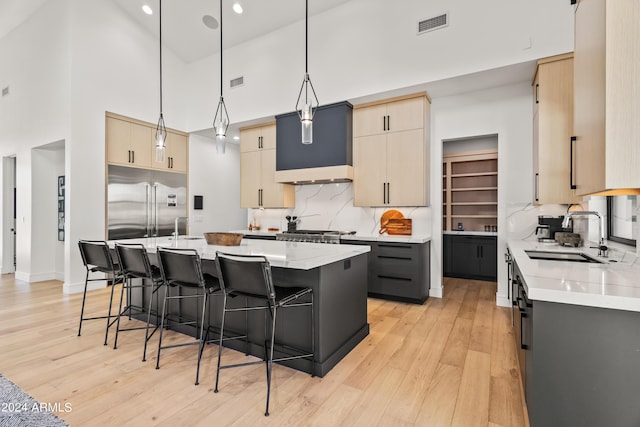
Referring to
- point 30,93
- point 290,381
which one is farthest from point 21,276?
point 290,381

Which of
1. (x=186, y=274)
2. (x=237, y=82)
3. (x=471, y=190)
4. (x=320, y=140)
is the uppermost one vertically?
(x=237, y=82)

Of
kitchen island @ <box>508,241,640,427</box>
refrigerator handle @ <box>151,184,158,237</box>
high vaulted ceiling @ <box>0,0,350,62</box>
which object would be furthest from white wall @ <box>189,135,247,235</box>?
kitchen island @ <box>508,241,640,427</box>

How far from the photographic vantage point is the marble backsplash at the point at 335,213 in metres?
4.66

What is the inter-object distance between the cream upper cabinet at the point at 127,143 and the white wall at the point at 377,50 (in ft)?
3.39

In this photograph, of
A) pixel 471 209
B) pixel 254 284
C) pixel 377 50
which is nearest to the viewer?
pixel 254 284

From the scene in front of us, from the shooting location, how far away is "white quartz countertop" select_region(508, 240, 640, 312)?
1309mm

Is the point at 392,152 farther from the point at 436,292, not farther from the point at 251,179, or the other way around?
the point at 251,179

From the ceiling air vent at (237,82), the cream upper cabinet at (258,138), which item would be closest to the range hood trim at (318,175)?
the cream upper cabinet at (258,138)

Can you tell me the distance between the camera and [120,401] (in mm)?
2039

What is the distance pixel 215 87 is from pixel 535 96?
505cm

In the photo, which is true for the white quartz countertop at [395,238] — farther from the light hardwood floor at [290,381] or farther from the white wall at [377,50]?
the white wall at [377,50]

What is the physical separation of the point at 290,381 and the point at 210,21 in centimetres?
558

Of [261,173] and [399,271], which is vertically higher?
[261,173]

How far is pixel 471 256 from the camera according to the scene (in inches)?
224
